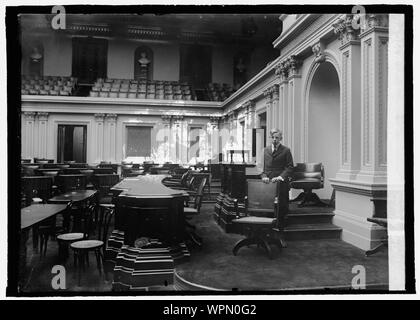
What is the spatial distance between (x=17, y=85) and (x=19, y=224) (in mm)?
1188

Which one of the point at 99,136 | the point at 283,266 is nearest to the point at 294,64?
the point at 283,266

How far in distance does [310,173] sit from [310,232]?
1535 mm

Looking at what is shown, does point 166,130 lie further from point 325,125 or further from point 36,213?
point 36,213

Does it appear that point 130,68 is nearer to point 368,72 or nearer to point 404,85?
point 368,72

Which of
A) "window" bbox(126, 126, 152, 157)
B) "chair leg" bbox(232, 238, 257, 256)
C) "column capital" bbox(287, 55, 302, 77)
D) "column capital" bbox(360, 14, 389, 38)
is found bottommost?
"chair leg" bbox(232, 238, 257, 256)

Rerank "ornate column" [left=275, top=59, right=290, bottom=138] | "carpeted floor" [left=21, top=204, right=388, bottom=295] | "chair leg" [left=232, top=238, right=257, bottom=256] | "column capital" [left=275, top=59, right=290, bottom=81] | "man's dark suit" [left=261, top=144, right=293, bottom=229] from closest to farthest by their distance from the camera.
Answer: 1. "carpeted floor" [left=21, top=204, right=388, bottom=295]
2. "chair leg" [left=232, top=238, right=257, bottom=256]
3. "man's dark suit" [left=261, top=144, right=293, bottom=229]
4. "column capital" [left=275, top=59, right=290, bottom=81]
5. "ornate column" [left=275, top=59, right=290, bottom=138]

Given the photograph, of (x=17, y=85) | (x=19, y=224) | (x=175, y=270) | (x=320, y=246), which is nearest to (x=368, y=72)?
(x=320, y=246)

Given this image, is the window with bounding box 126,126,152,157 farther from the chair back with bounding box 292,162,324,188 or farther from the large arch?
the large arch

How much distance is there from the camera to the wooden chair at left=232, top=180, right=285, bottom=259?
10.9ft

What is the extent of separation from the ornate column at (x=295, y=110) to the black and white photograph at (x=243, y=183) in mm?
20

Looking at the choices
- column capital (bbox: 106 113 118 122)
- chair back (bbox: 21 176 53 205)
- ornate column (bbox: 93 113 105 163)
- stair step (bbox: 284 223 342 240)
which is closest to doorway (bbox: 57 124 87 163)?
ornate column (bbox: 93 113 105 163)

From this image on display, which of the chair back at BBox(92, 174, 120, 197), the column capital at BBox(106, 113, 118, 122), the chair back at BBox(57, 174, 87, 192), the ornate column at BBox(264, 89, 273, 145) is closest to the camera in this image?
the chair back at BBox(57, 174, 87, 192)

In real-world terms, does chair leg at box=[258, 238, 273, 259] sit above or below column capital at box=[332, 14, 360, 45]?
below
